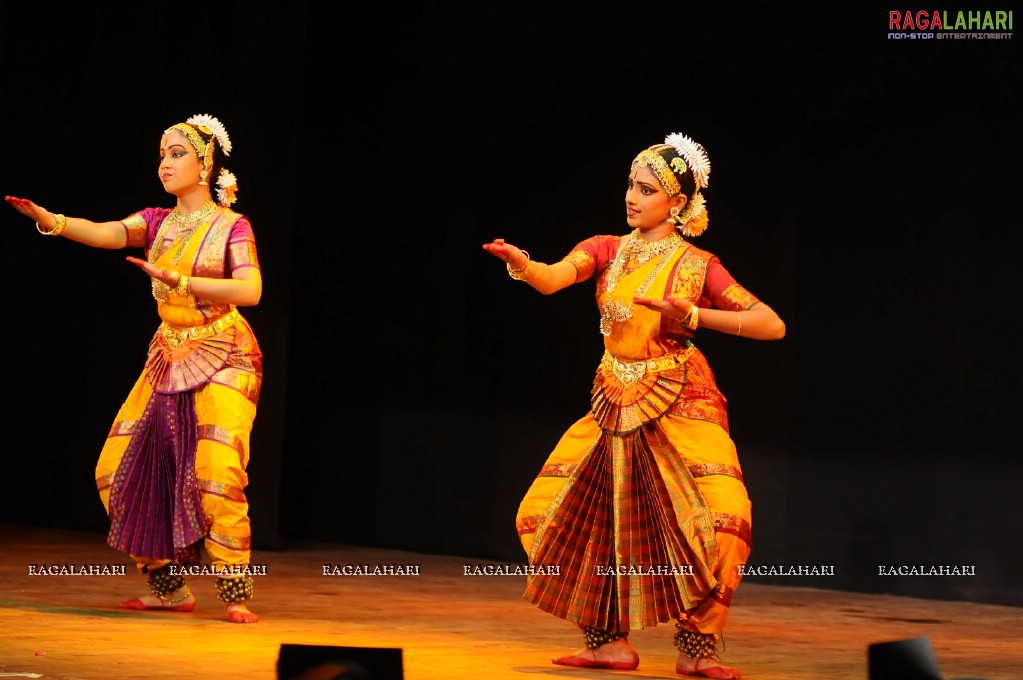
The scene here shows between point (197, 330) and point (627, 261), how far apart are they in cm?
144

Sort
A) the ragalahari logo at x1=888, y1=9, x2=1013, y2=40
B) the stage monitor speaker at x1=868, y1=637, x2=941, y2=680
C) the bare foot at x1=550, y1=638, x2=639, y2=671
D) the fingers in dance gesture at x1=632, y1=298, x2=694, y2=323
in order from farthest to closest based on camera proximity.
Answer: the ragalahari logo at x1=888, y1=9, x2=1013, y2=40
the bare foot at x1=550, y1=638, x2=639, y2=671
the fingers in dance gesture at x1=632, y1=298, x2=694, y2=323
the stage monitor speaker at x1=868, y1=637, x2=941, y2=680

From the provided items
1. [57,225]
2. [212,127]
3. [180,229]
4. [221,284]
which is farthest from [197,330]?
[212,127]

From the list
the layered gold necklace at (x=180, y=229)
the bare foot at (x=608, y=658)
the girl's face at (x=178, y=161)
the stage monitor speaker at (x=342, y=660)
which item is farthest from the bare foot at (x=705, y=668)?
the stage monitor speaker at (x=342, y=660)

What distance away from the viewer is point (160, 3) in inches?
285

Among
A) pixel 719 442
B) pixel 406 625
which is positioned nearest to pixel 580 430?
pixel 719 442

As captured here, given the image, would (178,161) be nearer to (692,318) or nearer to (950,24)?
(692,318)

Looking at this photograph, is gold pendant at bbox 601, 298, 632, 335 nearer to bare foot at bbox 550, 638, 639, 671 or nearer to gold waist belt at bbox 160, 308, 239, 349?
bare foot at bbox 550, 638, 639, 671

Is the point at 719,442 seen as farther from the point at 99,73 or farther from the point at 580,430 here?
the point at 99,73

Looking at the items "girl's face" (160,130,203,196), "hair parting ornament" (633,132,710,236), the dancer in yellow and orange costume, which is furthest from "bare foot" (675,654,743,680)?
"girl's face" (160,130,203,196)

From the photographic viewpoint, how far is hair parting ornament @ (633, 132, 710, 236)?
455 cm

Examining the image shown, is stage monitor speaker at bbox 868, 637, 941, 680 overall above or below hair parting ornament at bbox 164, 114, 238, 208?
below

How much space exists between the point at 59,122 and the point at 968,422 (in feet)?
13.8

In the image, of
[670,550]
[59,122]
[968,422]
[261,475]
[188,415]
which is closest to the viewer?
[670,550]

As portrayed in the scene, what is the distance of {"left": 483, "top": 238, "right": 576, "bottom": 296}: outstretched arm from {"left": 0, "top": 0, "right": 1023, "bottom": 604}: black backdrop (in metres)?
2.18
